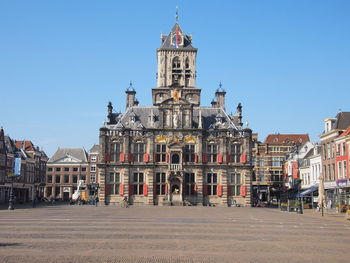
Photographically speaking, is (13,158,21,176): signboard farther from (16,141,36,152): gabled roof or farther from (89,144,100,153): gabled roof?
(89,144,100,153): gabled roof

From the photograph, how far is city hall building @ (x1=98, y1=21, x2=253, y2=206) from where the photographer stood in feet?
227

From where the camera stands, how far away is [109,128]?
237ft

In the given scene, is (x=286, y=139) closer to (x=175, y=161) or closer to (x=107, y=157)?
(x=175, y=161)

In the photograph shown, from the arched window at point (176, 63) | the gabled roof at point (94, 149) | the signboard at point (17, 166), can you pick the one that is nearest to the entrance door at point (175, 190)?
the arched window at point (176, 63)

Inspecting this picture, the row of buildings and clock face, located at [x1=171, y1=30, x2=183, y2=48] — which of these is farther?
clock face, located at [x1=171, y1=30, x2=183, y2=48]

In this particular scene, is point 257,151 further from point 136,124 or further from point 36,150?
point 36,150

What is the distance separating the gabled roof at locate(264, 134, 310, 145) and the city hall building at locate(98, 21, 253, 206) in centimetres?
3076

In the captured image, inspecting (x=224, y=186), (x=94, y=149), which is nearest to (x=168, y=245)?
(x=224, y=186)

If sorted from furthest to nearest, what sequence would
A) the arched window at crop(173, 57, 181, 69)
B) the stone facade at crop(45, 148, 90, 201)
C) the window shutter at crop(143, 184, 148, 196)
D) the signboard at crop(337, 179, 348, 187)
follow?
the stone facade at crop(45, 148, 90, 201) < the arched window at crop(173, 57, 181, 69) < the window shutter at crop(143, 184, 148, 196) < the signboard at crop(337, 179, 348, 187)

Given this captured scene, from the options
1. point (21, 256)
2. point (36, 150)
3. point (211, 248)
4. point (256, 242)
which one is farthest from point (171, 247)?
point (36, 150)

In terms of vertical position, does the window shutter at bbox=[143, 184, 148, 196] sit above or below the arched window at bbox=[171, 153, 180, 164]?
below

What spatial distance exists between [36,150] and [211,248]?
89147 mm

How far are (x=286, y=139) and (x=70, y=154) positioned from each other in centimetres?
5255

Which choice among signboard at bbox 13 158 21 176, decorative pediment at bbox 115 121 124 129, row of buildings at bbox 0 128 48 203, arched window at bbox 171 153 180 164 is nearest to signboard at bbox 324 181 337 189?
arched window at bbox 171 153 180 164
